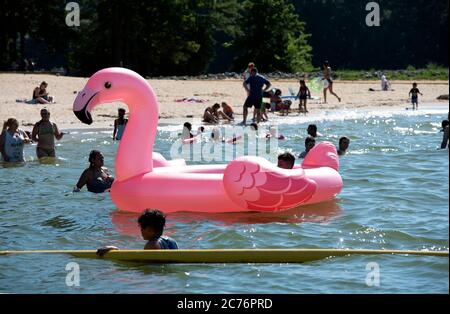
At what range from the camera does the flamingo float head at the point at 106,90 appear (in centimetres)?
994

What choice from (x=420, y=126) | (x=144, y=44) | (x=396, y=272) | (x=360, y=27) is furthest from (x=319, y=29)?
(x=396, y=272)

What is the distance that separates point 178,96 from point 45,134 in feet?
37.7

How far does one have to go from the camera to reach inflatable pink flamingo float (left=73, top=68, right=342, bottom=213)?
31.8 ft

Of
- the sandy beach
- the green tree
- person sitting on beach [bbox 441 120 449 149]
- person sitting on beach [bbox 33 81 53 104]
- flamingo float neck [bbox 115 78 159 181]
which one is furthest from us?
the green tree

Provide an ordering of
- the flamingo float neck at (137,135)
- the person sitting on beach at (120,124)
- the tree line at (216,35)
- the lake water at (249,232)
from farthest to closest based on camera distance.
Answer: the tree line at (216,35)
the person sitting on beach at (120,124)
the flamingo float neck at (137,135)
the lake water at (249,232)

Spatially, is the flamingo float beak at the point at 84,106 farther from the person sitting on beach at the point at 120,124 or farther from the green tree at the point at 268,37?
the green tree at the point at 268,37

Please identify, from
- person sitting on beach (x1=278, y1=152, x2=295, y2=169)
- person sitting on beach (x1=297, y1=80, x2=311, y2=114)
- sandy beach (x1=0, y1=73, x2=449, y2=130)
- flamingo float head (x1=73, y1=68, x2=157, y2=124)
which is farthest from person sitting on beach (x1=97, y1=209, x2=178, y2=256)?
person sitting on beach (x1=297, y1=80, x2=311, y2=114)

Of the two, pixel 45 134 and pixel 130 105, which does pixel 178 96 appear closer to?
pixel 45 134

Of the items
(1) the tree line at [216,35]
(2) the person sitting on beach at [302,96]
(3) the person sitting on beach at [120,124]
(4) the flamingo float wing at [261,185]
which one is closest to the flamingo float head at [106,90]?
(4) the flamingo float wing at [261,185]

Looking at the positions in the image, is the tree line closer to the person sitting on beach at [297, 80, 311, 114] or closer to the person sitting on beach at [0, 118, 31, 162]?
the person sitting on beach at [297, 80, 311, 114]

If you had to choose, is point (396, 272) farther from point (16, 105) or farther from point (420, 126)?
point (16, 105)

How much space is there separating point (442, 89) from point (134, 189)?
2204 centimetres

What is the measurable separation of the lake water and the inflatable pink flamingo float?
0.20 m

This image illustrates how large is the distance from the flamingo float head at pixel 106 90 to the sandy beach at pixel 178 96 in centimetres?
827
